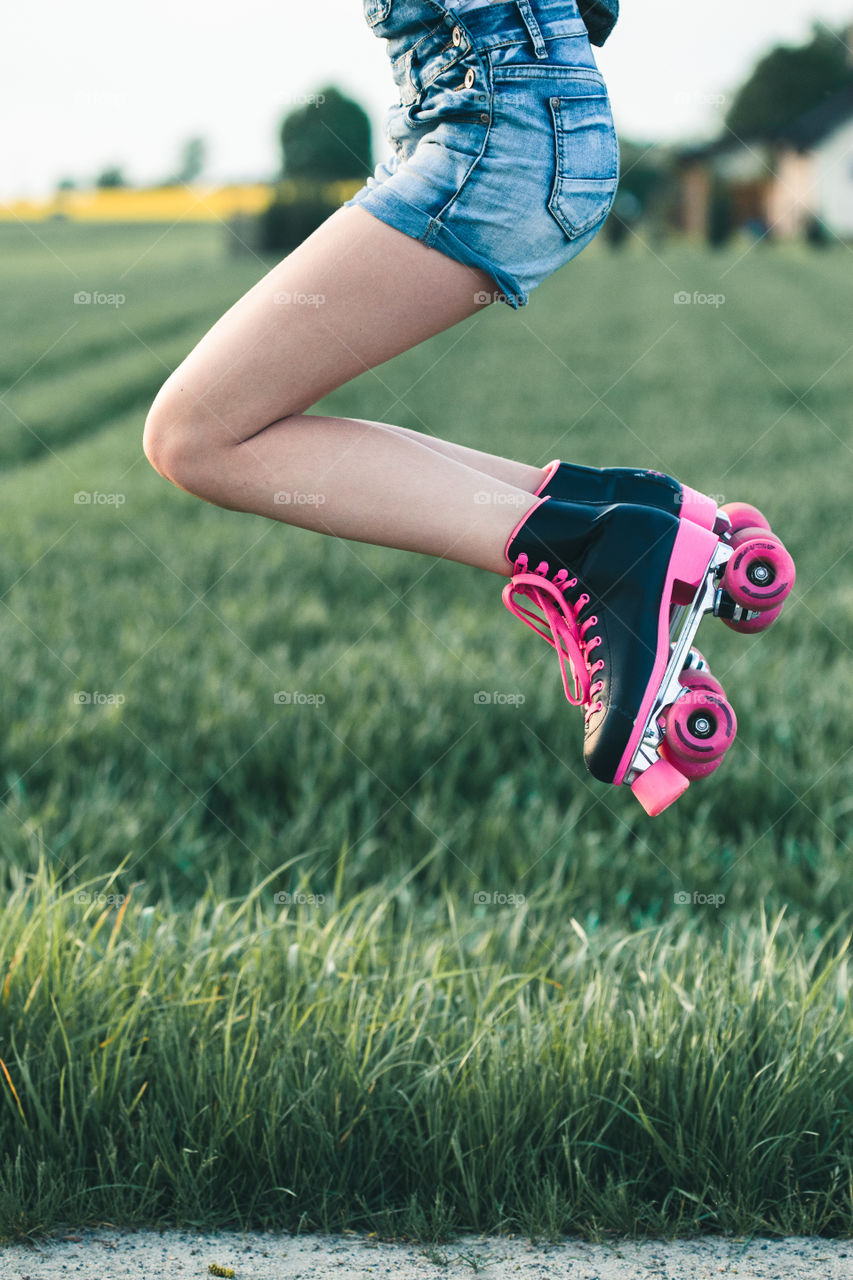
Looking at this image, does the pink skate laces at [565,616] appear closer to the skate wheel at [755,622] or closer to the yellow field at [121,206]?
the skate wheel at [755,622]

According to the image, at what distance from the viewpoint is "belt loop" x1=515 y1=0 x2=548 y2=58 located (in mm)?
1949

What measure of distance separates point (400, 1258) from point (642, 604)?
1.13 meters

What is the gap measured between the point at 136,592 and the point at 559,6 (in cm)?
413

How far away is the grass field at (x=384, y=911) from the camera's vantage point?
2070mm

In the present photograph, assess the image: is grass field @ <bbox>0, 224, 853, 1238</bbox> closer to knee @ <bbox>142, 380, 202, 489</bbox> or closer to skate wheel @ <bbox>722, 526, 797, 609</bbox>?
skate wheel @ <bbox>722, 526, 797, 609</bbox>

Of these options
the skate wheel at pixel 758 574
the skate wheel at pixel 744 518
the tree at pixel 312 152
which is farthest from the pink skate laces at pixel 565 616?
the tree at pixel 312 152

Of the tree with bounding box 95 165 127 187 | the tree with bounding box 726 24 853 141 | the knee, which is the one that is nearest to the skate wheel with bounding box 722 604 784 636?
the knee

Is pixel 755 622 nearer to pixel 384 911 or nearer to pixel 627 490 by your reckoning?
pixel 627 490

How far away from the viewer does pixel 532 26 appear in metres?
1.96

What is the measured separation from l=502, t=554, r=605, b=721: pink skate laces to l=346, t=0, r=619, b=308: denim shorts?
47 centimetres

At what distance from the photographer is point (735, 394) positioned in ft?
45.1

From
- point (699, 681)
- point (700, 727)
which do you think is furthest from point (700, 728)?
point (699, 681)

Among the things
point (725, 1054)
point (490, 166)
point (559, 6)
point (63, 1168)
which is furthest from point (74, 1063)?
point (559, 6)

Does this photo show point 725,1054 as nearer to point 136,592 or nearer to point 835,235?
point 136,592
